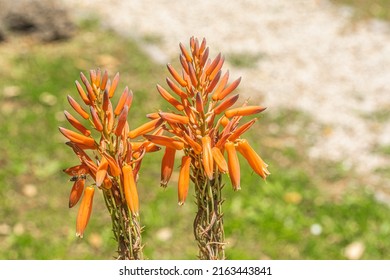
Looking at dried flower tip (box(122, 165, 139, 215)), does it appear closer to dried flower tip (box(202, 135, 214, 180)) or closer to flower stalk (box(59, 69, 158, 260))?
flower stalk (box(59, 69, 158, 260))

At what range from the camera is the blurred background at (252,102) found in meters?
4.35

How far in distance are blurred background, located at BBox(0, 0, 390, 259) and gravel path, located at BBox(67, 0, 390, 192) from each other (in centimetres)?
2

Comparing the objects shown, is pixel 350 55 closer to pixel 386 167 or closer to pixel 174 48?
pixel 174 48

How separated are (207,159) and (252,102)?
5.10 metres

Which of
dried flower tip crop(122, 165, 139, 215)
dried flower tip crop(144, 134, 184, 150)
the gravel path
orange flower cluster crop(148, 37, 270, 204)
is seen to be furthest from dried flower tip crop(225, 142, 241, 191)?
the gravel path

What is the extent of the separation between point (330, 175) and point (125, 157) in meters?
4.03

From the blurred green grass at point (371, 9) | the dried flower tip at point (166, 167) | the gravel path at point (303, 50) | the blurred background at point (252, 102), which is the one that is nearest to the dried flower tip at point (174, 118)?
the dried flower tip at point (166, 167)

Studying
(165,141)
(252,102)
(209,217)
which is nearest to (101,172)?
(165,141)

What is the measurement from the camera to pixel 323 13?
8.93 m

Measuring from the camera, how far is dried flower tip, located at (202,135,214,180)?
136 cm

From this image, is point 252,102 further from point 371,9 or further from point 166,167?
point 166,167

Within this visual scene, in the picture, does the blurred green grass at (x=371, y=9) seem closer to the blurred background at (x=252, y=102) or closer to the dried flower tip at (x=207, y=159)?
the blurred background at (x=252, y=102)

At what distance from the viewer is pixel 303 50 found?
7.94 meters

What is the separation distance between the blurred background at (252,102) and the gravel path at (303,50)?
2 cm
